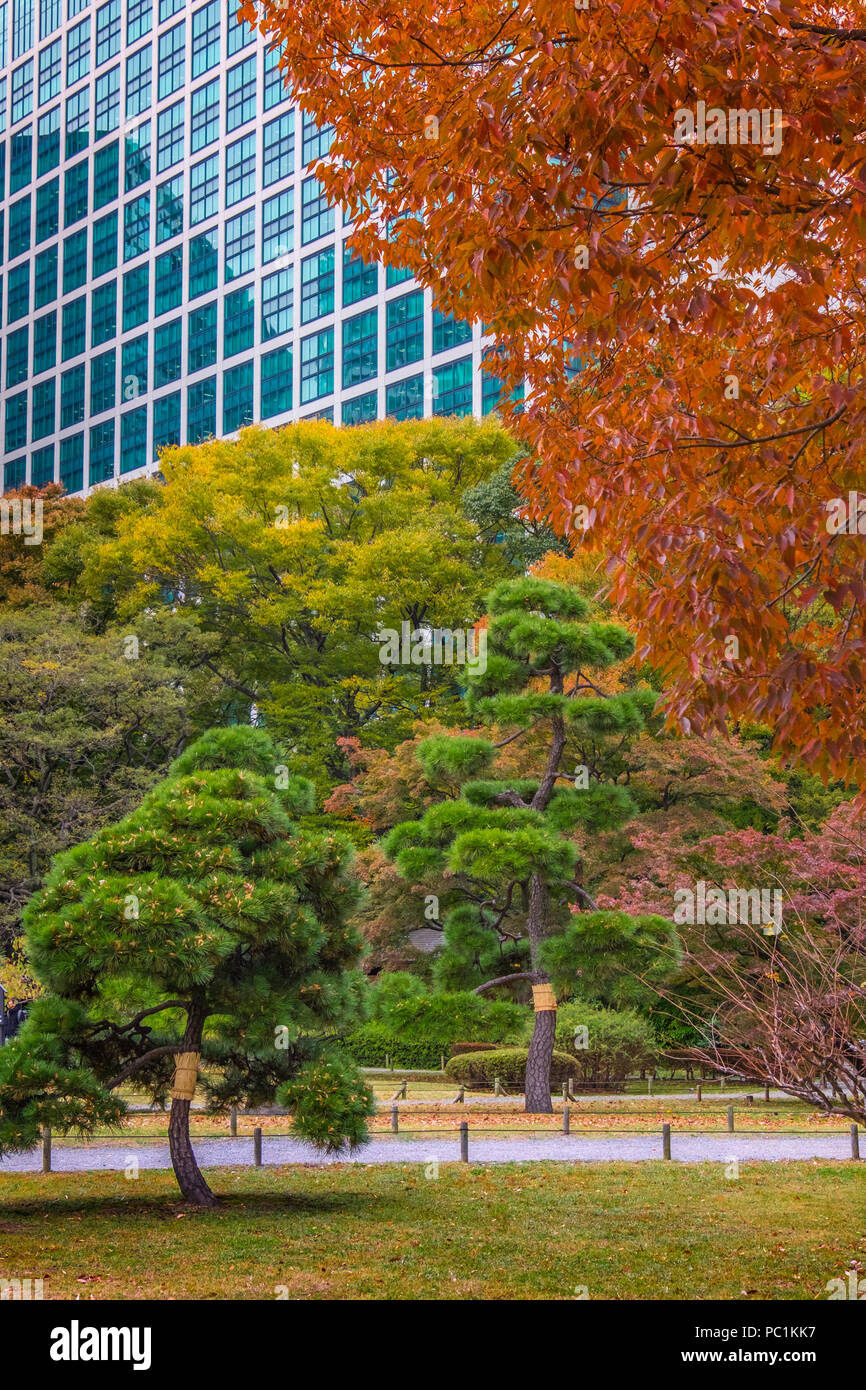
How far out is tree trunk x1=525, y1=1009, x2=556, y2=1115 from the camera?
21.8 m

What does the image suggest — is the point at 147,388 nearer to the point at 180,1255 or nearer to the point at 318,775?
the point at 318,775

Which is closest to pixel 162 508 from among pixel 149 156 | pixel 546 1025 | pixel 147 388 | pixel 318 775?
pixel 318 775

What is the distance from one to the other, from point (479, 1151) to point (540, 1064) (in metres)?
4.23

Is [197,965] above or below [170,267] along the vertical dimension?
below

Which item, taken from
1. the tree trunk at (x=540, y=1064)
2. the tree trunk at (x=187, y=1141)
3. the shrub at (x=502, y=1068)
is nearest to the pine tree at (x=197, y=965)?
the tree trunk at (x=187, y=1141)

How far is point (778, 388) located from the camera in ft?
24.8

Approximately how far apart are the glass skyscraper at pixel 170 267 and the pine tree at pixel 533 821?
41.0 m

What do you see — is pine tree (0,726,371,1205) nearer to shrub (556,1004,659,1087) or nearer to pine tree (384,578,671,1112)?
pine tree (384,578,671,1112)

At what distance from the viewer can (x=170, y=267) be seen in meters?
79.8

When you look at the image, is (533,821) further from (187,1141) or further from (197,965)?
(197,965)

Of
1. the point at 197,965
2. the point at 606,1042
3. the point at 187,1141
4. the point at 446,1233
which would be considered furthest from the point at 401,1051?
the point at 197,965

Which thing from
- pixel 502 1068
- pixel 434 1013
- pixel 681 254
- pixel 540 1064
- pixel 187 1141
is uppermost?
pixel 681 254

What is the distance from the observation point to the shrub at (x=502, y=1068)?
90.3 feet

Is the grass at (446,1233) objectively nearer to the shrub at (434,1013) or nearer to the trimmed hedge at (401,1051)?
the shrub at (434,1013)
